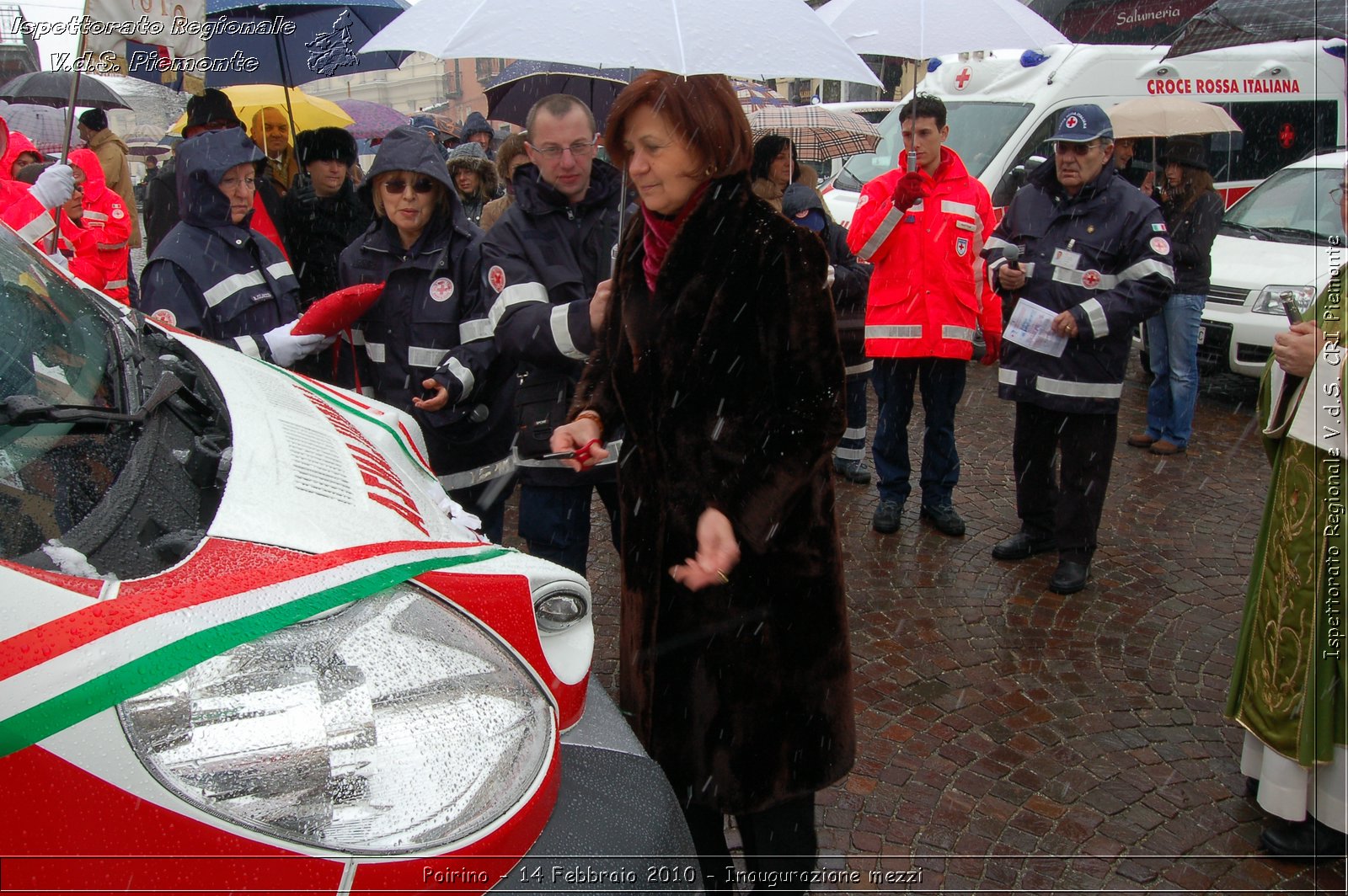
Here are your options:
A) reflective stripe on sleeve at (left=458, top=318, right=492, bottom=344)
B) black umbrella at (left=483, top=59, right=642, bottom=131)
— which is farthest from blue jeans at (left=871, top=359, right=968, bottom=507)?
reflective stripe on sleeve at (left=458, top=318, right=492, bottom=344)

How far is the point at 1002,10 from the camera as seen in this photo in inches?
177

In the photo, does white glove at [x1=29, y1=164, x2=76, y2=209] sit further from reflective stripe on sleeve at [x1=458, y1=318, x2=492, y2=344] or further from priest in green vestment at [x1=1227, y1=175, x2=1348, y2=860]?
priest in green vestment at [x1=1227, y1=175, x2=1348, y2=860]

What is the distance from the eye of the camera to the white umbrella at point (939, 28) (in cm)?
430

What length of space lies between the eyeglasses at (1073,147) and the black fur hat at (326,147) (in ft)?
13.1

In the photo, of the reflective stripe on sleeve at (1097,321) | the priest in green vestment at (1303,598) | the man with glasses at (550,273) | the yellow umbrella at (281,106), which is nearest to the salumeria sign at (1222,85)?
the reflective stripe on sleeve at (1097,321)

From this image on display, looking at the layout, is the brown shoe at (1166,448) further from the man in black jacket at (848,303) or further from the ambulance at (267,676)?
the ambulance at (267,676)

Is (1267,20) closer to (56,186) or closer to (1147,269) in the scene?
(1147,269)

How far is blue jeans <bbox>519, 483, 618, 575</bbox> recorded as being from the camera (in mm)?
3617

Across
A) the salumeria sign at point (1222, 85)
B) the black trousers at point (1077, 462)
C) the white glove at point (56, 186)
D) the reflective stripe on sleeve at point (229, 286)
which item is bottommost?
the black trousers at point (1077, 462)

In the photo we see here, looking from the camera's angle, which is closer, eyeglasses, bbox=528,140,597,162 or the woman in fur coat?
the woman in fur coat

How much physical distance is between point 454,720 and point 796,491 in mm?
849

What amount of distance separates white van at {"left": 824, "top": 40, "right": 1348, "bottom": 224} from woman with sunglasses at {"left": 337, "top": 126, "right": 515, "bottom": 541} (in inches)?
289

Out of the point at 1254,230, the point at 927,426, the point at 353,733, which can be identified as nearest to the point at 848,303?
the point at 927,426

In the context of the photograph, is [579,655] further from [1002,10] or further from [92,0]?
[92,0]
